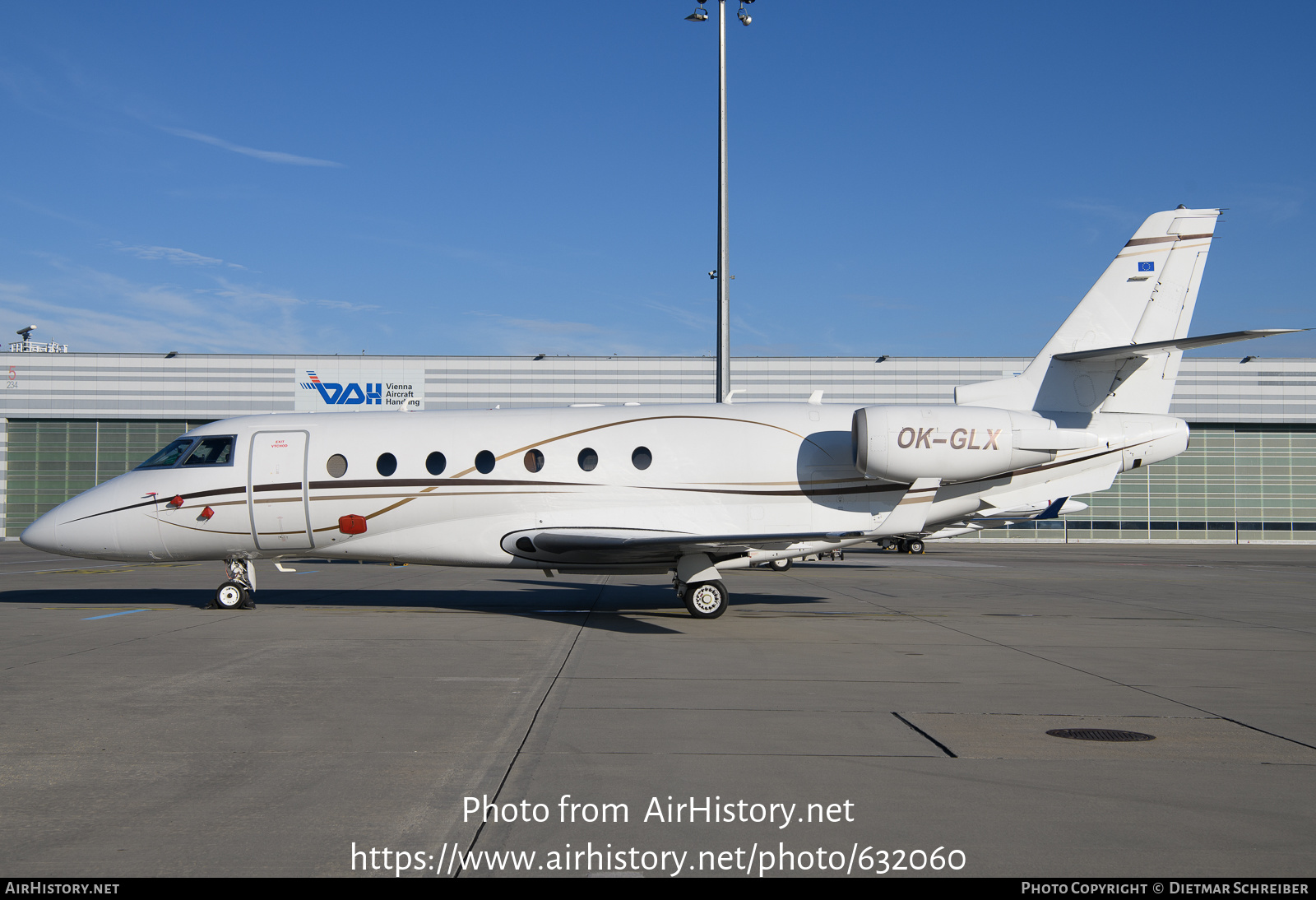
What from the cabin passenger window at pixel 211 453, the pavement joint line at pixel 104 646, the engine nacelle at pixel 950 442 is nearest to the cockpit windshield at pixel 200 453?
the cabin passenger window at pixel 211 453

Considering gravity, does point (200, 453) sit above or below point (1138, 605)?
above

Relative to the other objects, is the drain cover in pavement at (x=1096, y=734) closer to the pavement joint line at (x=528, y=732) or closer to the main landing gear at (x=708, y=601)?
the pavement joint line at (x=528, y=732)

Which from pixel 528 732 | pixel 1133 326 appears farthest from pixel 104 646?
pixel 1133 326

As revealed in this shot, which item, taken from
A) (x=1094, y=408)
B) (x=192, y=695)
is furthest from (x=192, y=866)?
(x=1094, y=408)

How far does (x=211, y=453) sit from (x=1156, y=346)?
50.1 ft

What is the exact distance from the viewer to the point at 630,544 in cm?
1366

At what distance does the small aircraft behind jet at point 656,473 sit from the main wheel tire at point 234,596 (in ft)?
0.11

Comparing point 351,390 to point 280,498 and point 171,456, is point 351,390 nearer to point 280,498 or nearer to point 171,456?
point 171,456

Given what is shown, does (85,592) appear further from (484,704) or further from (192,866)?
(192,866)

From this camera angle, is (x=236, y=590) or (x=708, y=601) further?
(x=236, y=590)

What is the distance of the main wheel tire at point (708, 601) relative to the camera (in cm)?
1459

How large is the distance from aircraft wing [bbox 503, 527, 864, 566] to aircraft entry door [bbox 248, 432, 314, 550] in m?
3.46

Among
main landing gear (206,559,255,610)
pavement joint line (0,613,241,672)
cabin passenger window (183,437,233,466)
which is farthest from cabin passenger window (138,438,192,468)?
pavement joint line (0,613,241,672)
